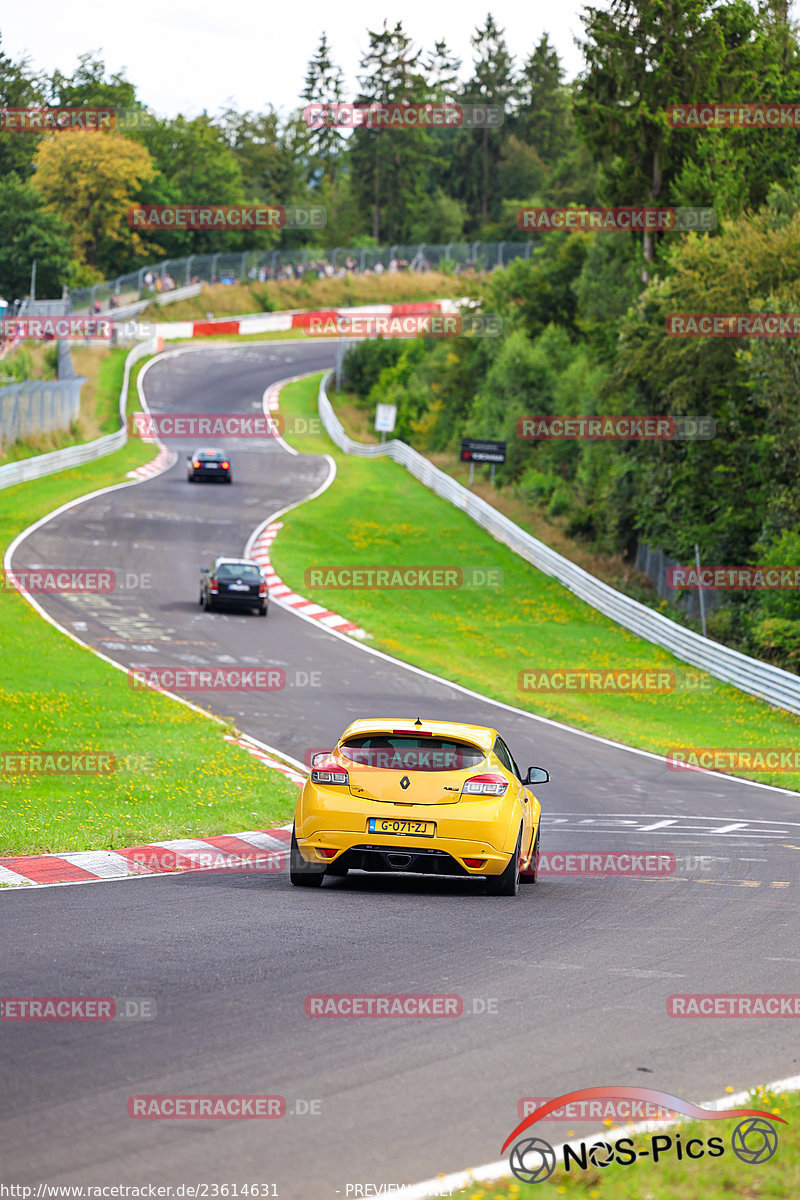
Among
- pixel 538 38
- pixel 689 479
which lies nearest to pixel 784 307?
pixel 689 479

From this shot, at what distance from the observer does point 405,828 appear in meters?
10.4

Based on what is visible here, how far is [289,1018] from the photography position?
6617 mm

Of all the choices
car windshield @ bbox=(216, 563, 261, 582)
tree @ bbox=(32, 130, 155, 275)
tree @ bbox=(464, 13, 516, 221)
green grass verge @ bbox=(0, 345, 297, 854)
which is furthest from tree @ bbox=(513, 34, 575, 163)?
green grass verge @ bbox=(0, 345, 297, 854)

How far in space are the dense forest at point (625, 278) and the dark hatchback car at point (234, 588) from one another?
1227cm

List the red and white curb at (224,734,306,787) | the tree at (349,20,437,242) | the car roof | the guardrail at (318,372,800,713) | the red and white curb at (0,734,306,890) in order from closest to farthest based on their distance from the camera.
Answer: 1. the car roof
2. the red and white curb at (0,734,306,890)
3. the red and white curb at (224,734,306,787)
4. the guardrail at (318,372,800,713)
5. the tree at (349,20,437,242)

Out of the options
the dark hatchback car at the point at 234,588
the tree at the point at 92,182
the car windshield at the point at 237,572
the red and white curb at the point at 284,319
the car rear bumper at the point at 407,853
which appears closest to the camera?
the car rear bumper at the point at 407,853

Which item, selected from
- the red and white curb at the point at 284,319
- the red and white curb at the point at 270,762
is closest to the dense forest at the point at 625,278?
the red and white curb at the point at 284,319

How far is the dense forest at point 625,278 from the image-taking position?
119ft

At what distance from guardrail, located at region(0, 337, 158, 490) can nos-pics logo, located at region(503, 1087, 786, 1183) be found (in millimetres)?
43052

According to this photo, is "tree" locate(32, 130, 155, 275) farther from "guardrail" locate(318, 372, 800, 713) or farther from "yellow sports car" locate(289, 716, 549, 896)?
"yellow sports car" locate(289, 716, 549, 896)

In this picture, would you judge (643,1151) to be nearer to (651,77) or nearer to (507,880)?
(507,880)

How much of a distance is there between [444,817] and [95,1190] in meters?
5.99

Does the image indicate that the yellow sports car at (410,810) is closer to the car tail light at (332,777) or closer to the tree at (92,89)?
the car tail light at (332,777)

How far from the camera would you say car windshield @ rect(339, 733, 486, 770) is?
10.8 m
